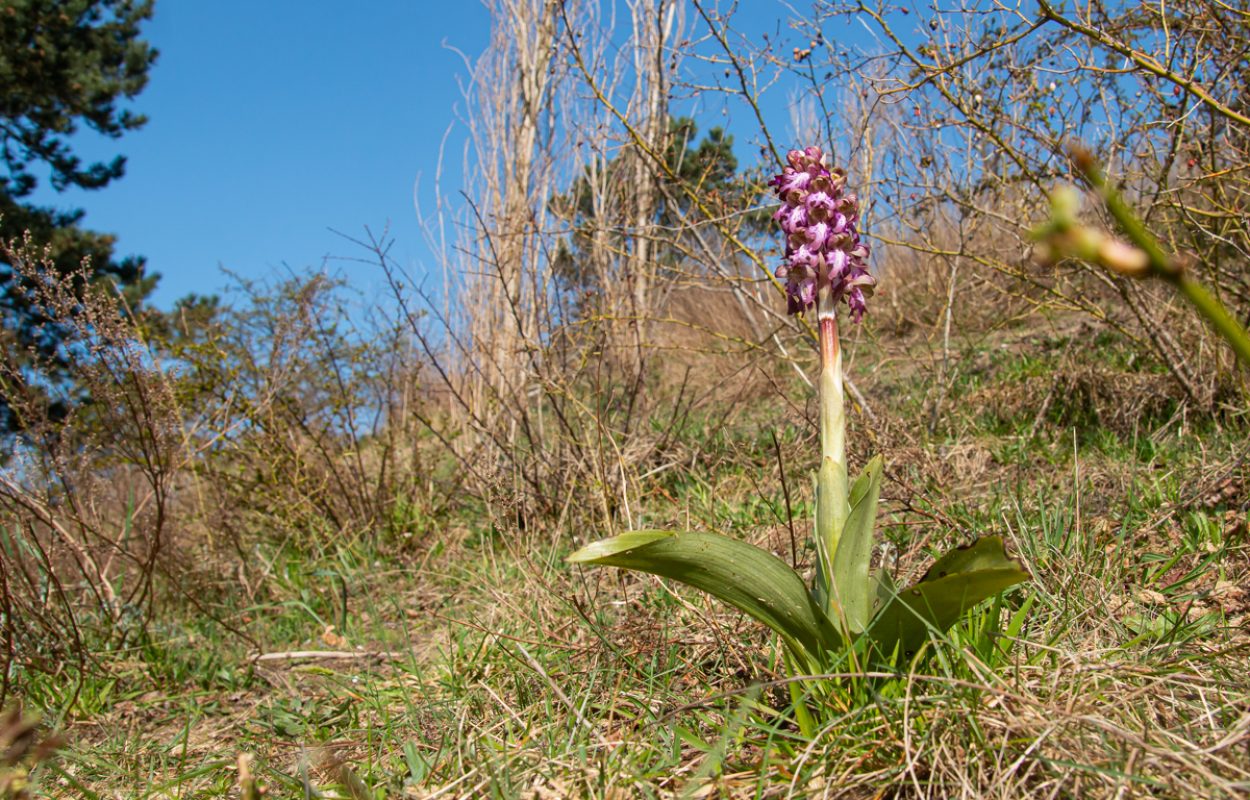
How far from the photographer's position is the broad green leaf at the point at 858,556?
152 centimetres

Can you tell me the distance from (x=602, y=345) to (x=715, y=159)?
36.5 inches

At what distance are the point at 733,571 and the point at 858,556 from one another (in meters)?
0.22

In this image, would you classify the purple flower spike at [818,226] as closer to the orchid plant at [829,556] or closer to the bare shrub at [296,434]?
the orchid plant at [829,556]

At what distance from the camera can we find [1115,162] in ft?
12.4

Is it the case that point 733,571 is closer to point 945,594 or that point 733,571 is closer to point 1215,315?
point 945,594

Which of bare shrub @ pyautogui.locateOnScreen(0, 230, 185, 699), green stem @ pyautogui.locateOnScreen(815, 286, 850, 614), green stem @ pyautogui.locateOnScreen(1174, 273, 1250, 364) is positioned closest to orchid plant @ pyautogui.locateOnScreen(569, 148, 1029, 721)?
green stem @ pyautogui.locateOnScreen(815, 286, 850, 614)

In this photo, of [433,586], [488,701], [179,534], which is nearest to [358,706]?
[488,701]

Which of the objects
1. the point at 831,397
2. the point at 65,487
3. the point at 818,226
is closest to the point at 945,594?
the point at 831,397

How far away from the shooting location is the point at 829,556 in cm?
158

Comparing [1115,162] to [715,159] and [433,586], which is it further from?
[433,586]

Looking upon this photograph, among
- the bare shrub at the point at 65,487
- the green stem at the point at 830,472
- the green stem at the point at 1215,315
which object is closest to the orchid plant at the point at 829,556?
the green stem at the point at 830,472

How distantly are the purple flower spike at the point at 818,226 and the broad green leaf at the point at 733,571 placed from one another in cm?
48

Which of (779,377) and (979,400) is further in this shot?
(779,377)

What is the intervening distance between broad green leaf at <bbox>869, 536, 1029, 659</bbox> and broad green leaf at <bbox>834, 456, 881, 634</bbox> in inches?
1.5
